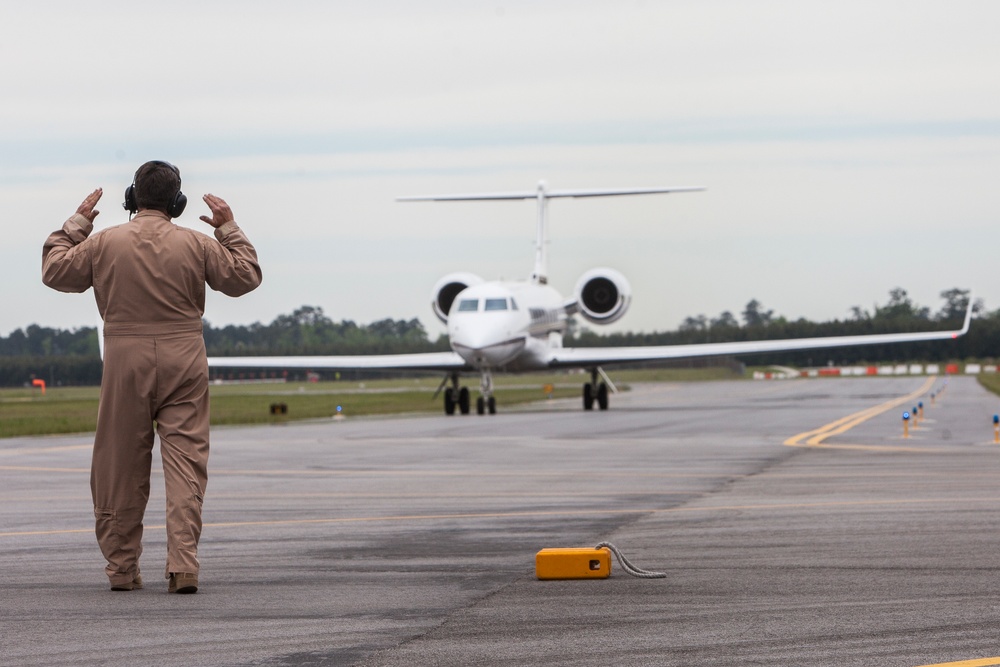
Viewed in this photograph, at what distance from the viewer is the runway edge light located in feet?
25.4

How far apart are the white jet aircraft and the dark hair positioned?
28.9 meters

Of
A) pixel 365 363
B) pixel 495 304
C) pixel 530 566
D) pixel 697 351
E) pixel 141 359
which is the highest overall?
pixel 495 304

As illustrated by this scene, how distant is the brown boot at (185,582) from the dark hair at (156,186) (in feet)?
6.33

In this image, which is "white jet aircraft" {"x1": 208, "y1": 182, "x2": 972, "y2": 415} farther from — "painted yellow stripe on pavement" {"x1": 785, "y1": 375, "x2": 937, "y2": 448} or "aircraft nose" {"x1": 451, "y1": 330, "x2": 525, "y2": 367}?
"painted yellow stripe on pavement" {"x1": 785, "y1": 375, "x2": 937, "y2": 448}

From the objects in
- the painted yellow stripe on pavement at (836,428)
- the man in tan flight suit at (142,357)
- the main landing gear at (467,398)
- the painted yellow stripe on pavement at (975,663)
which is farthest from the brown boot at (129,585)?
the main landing gear at (467,398)

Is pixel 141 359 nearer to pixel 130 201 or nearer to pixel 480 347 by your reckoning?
pixel 130 201

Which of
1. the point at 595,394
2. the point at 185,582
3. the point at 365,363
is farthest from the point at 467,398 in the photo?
the point at 185,582

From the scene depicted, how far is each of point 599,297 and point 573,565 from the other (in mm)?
36478

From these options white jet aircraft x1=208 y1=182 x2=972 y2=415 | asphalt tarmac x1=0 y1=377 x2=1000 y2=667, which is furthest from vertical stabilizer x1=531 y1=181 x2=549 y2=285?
asphalt tarmac x1=0 y1=377 x2=1000 y2=667

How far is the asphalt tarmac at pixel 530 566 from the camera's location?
5.88 metres

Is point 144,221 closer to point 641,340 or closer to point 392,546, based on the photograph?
point 392,546

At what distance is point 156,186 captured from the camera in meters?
7.98

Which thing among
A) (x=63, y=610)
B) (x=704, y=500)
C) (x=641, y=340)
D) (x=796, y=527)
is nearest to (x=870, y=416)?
(x=704, y=500)

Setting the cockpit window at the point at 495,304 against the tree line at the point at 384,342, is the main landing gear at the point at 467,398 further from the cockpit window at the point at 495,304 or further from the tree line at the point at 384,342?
the tree line at the point at 384,342
